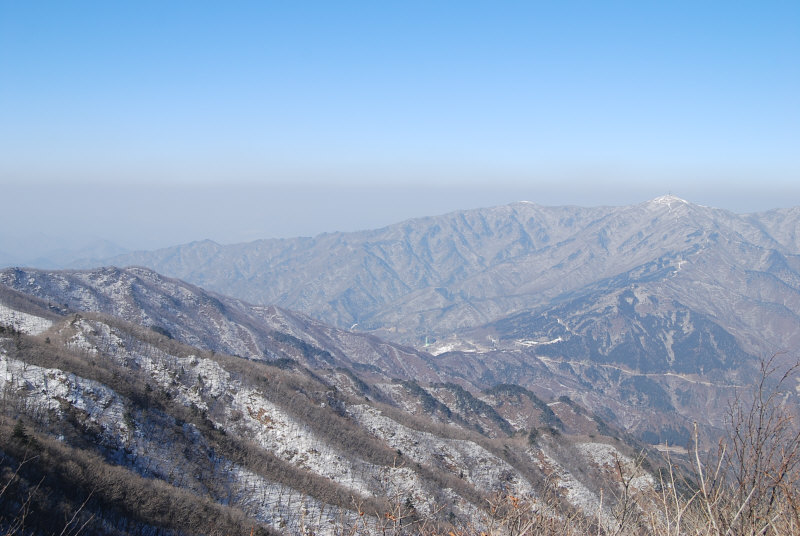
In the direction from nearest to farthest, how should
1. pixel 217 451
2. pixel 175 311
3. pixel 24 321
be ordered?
pixel 217 451, pixel 24 321, pixel 175 311

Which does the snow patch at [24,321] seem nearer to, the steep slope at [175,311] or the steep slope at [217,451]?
the steep slope at [217,451]

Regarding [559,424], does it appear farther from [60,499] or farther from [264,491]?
[60,499]

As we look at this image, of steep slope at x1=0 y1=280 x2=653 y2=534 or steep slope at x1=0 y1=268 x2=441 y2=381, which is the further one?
steep slope at x1=0 y1=268 x2=441 y2=381

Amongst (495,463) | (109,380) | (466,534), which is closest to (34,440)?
(109,380)

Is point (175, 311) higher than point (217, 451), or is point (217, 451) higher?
point (217, 451)

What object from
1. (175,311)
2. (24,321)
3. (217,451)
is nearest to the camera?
(217,451)

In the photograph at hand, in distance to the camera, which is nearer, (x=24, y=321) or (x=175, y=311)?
(x=24, y=321)

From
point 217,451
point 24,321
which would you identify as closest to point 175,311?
point 24,321

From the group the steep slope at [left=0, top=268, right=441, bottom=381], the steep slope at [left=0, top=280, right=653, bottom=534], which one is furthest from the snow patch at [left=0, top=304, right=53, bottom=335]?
the steep slope at [left=0, top=268, right=441, bottom=381]

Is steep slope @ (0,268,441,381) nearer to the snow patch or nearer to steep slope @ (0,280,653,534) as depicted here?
the snow patch

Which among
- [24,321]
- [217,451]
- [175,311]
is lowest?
[175,311]

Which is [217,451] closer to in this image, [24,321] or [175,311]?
[24,321]
